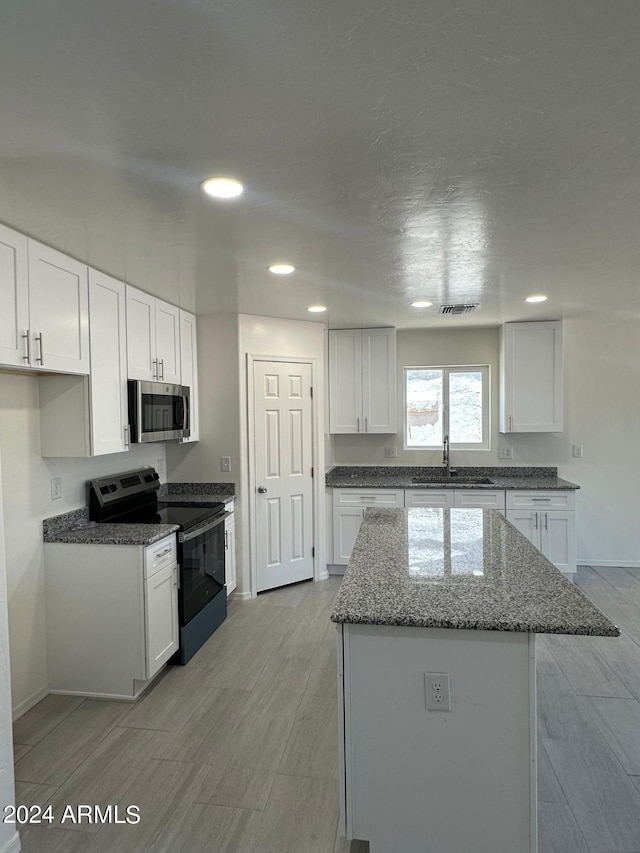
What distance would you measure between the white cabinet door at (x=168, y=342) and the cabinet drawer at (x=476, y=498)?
102 inches

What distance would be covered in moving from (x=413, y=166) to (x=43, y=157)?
1151 mm

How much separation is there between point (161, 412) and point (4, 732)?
201 centimetres

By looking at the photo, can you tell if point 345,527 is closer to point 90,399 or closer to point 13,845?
point 90,399

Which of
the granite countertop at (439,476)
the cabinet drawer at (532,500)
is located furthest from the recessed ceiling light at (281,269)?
the cabinet drawer at (532,500)

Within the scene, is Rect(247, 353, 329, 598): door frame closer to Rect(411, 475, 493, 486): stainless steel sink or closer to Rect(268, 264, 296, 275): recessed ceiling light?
Rect(411, 475, 493, 486): stainless steel sink

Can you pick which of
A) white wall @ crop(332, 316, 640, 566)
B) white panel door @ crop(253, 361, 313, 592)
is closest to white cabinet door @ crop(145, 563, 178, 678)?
white panel door @ crop(253, 361, 313, 592)

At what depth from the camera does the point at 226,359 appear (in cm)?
408

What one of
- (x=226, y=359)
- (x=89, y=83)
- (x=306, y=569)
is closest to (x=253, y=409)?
(x=226, y=359)

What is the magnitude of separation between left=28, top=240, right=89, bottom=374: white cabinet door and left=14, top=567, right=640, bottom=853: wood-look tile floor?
5.81ft

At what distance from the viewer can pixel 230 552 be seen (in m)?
3.99

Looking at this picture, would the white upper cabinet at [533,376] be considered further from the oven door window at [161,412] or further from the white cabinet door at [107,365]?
the white cabinet door at [107,365]

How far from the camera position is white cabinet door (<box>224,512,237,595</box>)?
153 inches

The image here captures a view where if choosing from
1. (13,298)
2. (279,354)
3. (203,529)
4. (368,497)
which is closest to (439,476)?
(368,497)

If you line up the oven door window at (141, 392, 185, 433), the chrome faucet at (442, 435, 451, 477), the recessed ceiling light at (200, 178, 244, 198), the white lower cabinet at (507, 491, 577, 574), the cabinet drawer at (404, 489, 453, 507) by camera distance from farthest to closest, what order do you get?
the chrome faucet at (442, 435, 451, 477) < the cabinet drawer at (404, 489, 453, 507) < the white lower cabinet at (507, 491, 577, 574) < the oven door window at (141, 392, 185, 433) < the recessed ceiling light at (200, 178, 244, 198)
